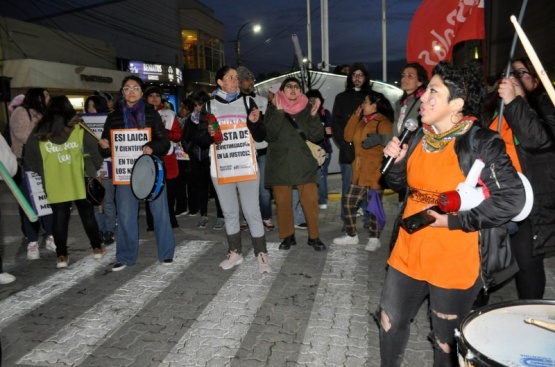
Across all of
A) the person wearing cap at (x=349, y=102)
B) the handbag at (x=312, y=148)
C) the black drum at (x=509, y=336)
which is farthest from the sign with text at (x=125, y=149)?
the black drum at (x=509, y=336)

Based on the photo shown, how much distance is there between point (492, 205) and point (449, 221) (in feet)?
0.73

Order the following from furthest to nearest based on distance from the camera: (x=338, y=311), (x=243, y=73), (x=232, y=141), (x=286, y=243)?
(x=286, y=243), (x=243, y=73), (x=232, y=141), (x=338, y=311)

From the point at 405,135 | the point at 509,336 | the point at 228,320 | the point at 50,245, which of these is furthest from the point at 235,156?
the point at 509,336

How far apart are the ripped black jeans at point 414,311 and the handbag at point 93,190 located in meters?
4.33

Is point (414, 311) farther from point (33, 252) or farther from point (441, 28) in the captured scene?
point (33, 252)

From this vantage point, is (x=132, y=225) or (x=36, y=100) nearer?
(x=132, y=225)

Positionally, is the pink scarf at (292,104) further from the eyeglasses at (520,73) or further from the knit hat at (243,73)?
the eyeglasses at (520,73)

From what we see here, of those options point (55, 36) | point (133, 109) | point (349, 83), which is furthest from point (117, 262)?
point (55, 36)

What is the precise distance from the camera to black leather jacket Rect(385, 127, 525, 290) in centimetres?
229

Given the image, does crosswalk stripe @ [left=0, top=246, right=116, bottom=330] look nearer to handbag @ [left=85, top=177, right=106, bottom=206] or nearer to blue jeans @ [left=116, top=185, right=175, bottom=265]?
blue jeans @ [left=116, top=185, right=175, bottom=265]

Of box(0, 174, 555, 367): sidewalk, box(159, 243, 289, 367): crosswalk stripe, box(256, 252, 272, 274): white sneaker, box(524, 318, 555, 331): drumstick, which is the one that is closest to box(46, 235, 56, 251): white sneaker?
box(0, 174, 555, 367): sidewalk

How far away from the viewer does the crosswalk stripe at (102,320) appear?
367 cm

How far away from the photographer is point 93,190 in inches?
232

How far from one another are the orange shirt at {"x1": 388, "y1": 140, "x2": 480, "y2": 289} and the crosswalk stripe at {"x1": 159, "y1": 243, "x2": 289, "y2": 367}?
5.87 ft
